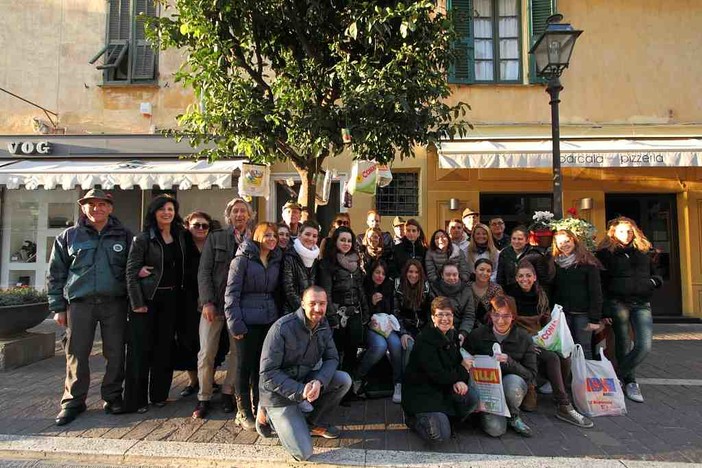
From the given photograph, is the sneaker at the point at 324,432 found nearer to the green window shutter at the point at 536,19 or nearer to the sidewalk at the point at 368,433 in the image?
the sidewalk at the point at 368,433

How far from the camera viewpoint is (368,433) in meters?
3.80

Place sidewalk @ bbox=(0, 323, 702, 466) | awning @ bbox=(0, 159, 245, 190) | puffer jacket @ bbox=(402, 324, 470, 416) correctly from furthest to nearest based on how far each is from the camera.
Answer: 1. awning @ bbox=(0, 159, 245, 190)
2. puffer jacket @ bbox=(402, 324, 470, 416)
3. sidewalk @ bbox=(0, 323, 702, 466)

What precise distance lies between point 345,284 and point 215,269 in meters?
1.29

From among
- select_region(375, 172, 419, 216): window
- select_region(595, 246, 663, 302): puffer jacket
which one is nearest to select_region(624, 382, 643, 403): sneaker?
select_region(595, 246, 663, 302): puffer jacket

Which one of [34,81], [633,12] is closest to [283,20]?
[34,81]

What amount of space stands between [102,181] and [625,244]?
8098 mm

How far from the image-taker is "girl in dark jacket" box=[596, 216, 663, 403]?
4.70 m

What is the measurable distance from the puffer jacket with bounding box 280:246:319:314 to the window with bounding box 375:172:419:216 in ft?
17.7

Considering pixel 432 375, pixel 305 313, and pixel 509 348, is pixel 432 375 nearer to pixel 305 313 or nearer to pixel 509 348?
pixel 509 348

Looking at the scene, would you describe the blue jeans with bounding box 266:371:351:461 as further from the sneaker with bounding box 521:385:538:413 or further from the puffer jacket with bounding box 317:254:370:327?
the sneaker with bounding box 521:385:538:413

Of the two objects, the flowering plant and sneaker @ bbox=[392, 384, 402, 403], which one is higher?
the flowering plant

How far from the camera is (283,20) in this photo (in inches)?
189

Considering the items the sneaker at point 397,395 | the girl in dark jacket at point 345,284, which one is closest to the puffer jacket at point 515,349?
the sneaker at point 397,395

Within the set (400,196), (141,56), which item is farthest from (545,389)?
(141,56)
